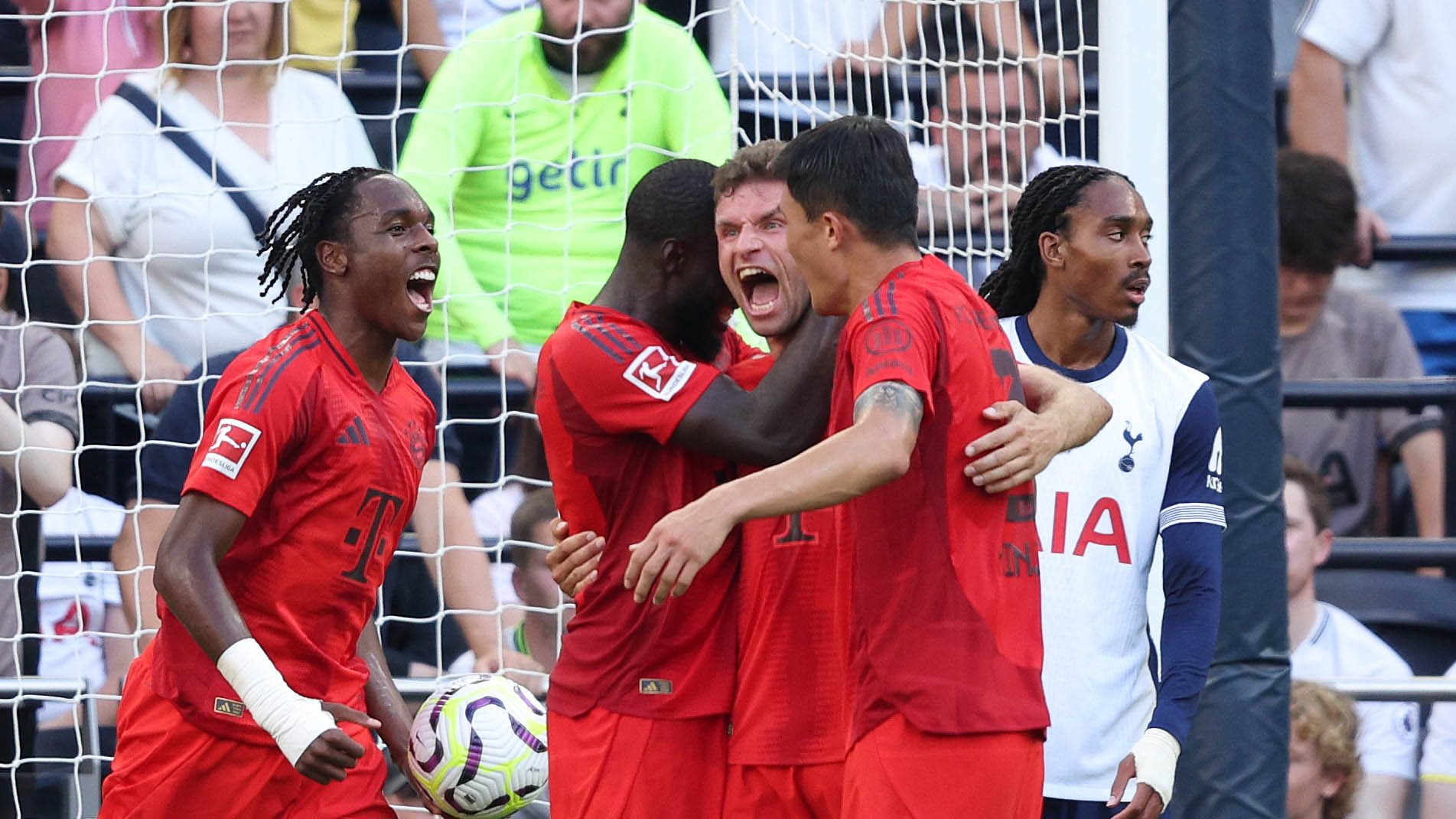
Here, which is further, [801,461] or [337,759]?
[337,759]

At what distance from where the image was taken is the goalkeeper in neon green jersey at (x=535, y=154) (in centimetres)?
535

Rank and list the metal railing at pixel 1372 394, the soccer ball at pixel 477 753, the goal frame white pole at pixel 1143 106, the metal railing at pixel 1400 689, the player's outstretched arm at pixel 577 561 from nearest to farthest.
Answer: the player's outstretched arm at pixel 577 561 < the soccer ball at pixel 477 753 < the goal frame white pole at pixel 1143 106 < the metal railing at pixel 1400 689 < the metal railing at pixel 1372 394

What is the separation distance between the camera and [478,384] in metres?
5.73

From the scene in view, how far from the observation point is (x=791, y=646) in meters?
3.14

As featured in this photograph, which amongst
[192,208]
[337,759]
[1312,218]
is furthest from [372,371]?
[1312,218]

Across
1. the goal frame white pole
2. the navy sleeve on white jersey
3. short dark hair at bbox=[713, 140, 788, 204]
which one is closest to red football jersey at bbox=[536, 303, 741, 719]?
short dark hair at bbox=[713, 140, 788, 204]

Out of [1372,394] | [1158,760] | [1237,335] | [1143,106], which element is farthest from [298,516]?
[1372,394]


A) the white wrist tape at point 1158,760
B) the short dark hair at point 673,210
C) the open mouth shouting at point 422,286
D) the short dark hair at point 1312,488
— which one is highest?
the short dark hair at point 673,210

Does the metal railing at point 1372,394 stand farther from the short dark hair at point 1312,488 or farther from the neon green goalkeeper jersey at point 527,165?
the neon green goalkeeper jersey at point 527,165

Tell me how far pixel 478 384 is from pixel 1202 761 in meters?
2.91

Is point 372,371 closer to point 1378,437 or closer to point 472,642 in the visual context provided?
point 472,642

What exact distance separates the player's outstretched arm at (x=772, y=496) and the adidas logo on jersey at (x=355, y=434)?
3.82 feet

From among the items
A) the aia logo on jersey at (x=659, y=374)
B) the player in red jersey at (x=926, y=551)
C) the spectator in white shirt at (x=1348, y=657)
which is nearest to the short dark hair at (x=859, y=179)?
the player in red jersey at (x=926, y=551)

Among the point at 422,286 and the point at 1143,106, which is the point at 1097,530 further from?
the point at 422,286
